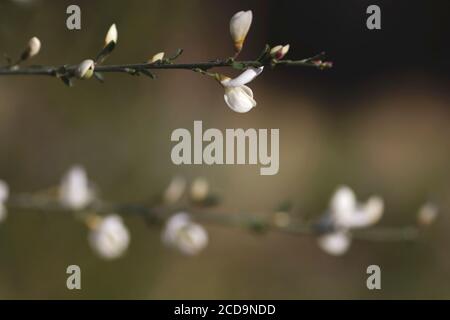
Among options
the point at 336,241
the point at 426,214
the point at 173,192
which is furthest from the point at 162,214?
the point at 426,214

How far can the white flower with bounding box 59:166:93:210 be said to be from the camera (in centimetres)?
88

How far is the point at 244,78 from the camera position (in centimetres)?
51

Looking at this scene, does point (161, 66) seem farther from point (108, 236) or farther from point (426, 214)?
point (426, 214)

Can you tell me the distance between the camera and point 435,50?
2750 mm

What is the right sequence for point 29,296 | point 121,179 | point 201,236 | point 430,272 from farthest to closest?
1. point 430,272
2. point 121,179
3. point 29,296
4. point 201,236

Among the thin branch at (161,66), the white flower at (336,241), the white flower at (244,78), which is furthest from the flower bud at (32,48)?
the white flower at (336,241)

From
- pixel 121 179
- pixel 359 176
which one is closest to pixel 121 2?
pixel 121 179

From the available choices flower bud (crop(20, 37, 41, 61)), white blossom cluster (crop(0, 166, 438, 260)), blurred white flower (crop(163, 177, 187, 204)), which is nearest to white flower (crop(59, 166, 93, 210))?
white blossom cluster (crop(0, 166, 438, 260))

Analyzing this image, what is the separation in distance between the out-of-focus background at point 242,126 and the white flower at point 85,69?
472 mm

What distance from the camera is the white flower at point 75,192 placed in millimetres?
882

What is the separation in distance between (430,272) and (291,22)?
99 cm
